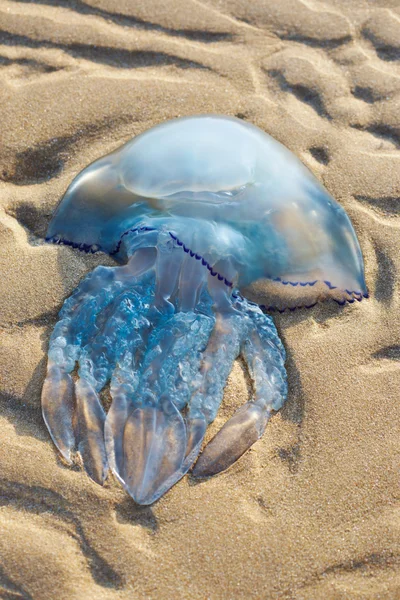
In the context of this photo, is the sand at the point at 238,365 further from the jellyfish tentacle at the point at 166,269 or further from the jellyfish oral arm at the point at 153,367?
the jellyfish tentacle at the point at 166,269

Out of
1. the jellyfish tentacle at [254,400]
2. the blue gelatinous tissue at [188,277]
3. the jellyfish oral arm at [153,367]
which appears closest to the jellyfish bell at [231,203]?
the blue gelatinous tissue at [188,277]

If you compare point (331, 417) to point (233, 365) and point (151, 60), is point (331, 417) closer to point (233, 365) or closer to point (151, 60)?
point (233, 365)

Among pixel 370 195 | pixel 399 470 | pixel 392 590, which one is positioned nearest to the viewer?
pixel 392 590

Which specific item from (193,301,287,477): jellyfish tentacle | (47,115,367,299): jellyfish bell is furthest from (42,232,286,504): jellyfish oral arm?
(47,115,367,299): jellyfish bell

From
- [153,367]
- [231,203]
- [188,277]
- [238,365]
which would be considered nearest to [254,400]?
[238,365]

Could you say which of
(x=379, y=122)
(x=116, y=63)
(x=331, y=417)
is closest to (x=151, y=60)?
(x=116, y=63)
